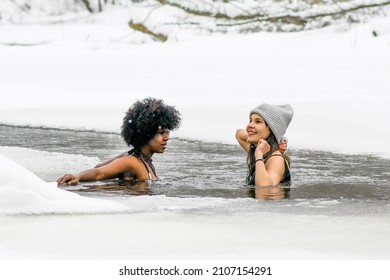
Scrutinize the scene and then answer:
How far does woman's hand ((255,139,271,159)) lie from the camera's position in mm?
8016

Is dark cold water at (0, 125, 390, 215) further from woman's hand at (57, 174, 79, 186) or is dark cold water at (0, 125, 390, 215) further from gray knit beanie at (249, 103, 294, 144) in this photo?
gray knit beanie at (249, 103, 294, 144)

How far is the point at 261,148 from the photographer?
8.12 metres

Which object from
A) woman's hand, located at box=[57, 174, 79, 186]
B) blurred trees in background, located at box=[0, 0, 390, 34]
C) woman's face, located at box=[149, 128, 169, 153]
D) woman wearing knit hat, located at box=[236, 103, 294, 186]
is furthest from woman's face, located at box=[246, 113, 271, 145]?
blurred trees in background, located at box=[0, 0, 390, 34]

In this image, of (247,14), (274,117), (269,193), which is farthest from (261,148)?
(247,14)

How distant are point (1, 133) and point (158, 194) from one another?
189 inches

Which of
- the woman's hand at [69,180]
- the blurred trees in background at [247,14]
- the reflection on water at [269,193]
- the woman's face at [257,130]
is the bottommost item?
the reflection on water at [269,193]

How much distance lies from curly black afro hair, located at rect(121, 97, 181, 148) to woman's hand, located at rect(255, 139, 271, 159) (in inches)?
34.7

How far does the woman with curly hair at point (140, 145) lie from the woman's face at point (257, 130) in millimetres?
745

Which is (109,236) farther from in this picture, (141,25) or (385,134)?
(141,25)

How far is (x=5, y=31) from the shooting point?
62.8 ft

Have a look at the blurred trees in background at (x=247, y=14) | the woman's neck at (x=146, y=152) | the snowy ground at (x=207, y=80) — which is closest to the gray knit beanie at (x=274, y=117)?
the woman's neck at (x=146, y=152)

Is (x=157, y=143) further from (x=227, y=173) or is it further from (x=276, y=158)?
(x=276, y=158)

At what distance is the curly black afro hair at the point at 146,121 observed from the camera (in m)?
8.52

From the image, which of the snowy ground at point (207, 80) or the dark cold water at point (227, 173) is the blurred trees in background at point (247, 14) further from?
the dark cold water at point (227, 173)
